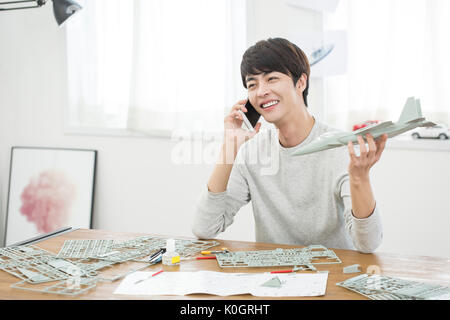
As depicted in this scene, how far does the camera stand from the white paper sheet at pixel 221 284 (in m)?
Result: 0.90

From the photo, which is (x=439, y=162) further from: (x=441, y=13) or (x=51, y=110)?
(x=51, y=110)

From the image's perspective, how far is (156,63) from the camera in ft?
8.48

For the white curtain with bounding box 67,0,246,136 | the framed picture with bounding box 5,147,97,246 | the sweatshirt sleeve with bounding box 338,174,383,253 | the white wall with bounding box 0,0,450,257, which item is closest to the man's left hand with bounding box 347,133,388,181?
the sweatshirt sleeve with bounding box 338,174,383,253

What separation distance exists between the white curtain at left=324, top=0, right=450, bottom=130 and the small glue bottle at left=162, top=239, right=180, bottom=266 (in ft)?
4.76

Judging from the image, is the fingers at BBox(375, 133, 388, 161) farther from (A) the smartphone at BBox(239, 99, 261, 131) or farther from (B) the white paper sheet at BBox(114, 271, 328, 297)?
(A) the smartphone at BBox(239, 99, 261, 131)

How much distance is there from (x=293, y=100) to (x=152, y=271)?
2.37 ft

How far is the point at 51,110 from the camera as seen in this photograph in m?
2.89

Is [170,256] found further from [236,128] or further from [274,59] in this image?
[274,59]

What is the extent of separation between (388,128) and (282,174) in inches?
18.6

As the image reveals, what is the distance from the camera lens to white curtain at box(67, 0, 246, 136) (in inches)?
98.3

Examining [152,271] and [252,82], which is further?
[252,82]
